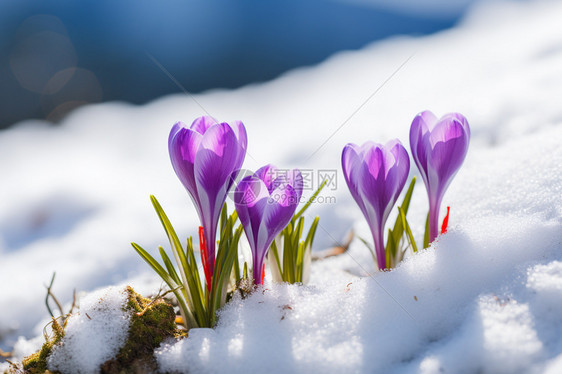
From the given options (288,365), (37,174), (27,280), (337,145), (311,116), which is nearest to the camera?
(288,365)

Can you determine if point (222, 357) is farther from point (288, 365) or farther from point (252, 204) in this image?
point (252, 204)

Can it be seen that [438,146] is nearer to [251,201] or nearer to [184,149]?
[251,201]

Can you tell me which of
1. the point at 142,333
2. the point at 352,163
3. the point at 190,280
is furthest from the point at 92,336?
the point at 352,163

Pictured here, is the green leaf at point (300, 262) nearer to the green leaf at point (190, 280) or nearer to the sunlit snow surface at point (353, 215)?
the sunlit snow surface at point (353, 215)

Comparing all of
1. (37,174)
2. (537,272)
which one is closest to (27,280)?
(37,174)

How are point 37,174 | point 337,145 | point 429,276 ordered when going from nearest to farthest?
1. point 429,276
2. point 337,145
3. point 37,174

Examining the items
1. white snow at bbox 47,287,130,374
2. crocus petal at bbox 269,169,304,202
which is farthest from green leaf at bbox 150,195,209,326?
crocus petal at bbox 269,169,304,202

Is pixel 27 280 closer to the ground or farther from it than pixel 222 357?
farther from it
